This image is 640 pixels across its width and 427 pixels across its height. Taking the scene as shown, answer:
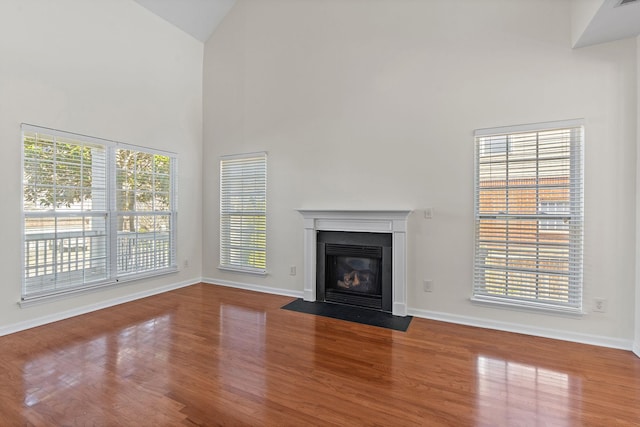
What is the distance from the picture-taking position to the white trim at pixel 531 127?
9.89 feet

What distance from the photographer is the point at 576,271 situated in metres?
3.02

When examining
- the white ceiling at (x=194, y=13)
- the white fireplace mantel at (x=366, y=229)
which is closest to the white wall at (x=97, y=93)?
the white ceiling at (x=194, y=13)

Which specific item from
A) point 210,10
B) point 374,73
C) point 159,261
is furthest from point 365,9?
point 159,261

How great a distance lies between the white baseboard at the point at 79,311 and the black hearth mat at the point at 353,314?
210 centimetres

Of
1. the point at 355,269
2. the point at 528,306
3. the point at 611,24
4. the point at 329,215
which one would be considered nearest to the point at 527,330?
the point at 528,306

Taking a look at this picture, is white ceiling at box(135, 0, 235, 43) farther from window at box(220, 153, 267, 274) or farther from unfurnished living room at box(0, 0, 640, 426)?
window at box(220, 153, 267, 274)

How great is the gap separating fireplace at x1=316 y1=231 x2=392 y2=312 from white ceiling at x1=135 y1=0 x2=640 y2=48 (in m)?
2.73

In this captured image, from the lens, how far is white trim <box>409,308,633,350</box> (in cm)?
289

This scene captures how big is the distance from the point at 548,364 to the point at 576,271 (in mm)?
1038

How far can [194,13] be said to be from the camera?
4.90 metres

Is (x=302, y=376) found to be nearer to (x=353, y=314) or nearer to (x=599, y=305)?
(x=353, y=314)

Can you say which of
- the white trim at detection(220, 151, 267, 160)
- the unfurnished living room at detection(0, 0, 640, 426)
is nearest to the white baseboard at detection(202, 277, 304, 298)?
the unfurnished living room at detection(0, 0, 640, 426)

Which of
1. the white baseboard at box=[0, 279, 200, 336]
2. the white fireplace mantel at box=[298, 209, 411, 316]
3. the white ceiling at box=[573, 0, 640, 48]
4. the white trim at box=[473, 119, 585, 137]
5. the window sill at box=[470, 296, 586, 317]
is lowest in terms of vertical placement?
the white baseboard at box=[0, 279, 200, 336]

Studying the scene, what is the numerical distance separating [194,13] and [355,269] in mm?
4774
